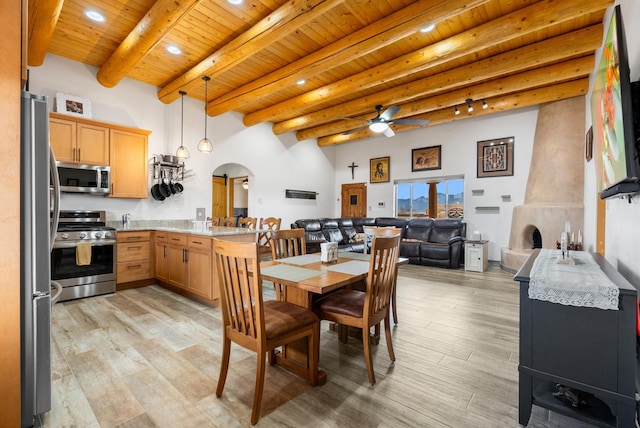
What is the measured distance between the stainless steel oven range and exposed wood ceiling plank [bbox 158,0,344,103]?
2615 mm

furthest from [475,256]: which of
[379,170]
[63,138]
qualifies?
[63,138]

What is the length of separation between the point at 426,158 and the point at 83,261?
23.9ft

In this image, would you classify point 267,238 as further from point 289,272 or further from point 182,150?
point 289,272

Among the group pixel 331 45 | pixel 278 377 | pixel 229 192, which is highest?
pixel 331 45

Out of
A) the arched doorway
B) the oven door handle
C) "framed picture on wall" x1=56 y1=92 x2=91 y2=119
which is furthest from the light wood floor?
the arched doorway

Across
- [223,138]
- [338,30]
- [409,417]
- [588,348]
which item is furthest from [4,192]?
[223,138]

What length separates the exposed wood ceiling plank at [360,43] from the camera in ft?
9.95

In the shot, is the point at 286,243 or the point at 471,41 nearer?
the point at 286,243

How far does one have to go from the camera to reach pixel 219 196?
354 inches

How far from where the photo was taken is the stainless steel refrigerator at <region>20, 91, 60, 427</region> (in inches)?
58.6

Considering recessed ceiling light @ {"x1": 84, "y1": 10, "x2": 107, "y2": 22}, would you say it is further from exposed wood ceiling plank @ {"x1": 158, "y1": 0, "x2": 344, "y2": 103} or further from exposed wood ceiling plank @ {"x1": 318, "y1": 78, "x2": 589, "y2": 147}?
exposed wood ceiling plank @ {"x1": 318, "y1": 78, "x2": 589, "y2": 147}

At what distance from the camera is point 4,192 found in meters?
1.35

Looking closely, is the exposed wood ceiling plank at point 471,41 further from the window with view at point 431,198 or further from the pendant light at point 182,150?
the window with view at point 431,198

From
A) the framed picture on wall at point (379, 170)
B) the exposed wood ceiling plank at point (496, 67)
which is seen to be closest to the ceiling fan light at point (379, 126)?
the exposed wood ceiling plank at point (496, 67)
